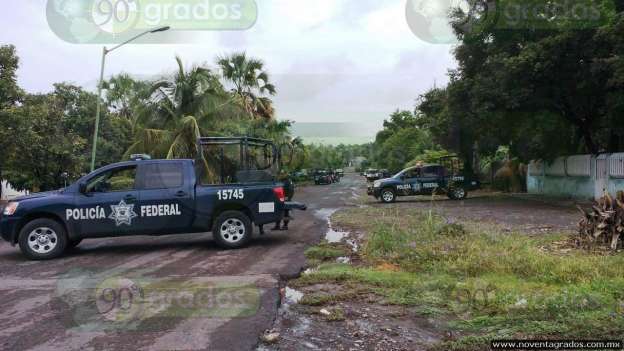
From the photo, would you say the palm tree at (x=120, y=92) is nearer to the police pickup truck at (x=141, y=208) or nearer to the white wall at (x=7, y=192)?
the white wall at (x=7, y=192)

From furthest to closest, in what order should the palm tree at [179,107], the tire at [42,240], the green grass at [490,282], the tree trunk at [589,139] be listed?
1. the palm tree at [179,107]
2. the tree trunk at [589,139]
3. the tire at [42,240]
4. the green grass at [490,282]

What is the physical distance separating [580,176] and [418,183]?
21.3ft

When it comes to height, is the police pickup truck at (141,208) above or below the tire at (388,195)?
above

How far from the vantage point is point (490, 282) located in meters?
6.17

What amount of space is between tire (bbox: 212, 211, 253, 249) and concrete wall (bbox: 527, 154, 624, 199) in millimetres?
12347

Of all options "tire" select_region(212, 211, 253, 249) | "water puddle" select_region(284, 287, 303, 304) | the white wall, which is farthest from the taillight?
the white wall

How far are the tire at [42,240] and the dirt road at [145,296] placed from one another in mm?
272

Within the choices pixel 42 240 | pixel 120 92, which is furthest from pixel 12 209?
pixel 120 92

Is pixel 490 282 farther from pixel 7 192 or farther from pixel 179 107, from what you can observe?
pixel 7 192

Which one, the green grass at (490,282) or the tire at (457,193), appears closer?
the green grass at (490,282)

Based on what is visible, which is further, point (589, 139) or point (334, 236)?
point (589, 139)

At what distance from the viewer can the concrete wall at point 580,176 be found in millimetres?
17922

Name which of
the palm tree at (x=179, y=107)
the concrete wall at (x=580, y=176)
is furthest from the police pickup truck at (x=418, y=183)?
the palm tree at (x=179, y=107)

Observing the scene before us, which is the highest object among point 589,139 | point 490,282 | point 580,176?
point 589,139
